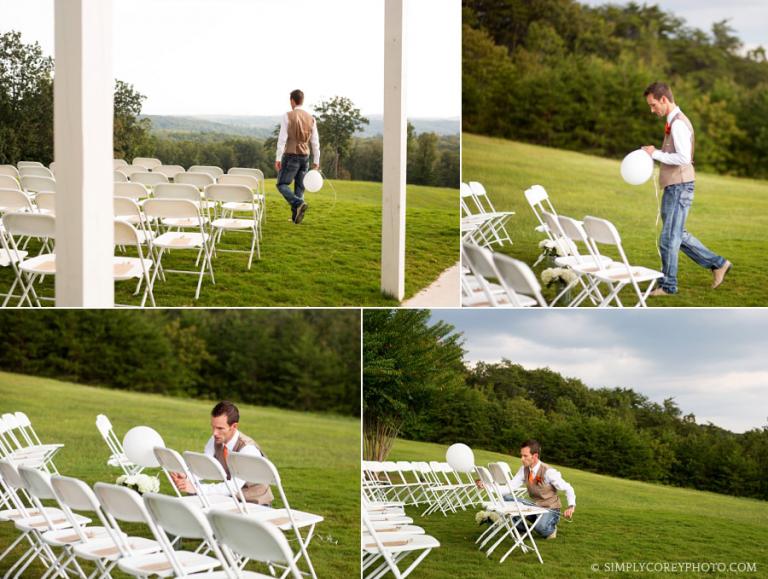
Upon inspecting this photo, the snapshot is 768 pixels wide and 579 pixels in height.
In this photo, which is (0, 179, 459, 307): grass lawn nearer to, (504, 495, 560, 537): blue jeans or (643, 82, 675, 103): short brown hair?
(643, 82, 675, 103): short brown hair

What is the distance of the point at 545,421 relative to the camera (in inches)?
249

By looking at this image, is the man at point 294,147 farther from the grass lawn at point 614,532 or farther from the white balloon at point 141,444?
the grass lawn at point 614,532

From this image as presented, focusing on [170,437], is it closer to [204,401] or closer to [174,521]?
[204,401]

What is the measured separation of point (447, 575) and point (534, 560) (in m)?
0.47

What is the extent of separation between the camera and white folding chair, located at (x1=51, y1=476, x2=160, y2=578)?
4.36 meters

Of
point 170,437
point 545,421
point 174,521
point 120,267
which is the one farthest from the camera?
point 120,267

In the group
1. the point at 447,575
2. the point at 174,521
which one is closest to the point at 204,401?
the point at 447,575

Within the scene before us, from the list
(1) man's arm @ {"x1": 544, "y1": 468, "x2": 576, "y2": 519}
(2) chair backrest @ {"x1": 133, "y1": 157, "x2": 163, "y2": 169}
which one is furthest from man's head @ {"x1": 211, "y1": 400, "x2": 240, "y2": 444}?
(2) chair backrest @ {"x1": 133, "y1": 157, "x2": 163, "y2": 169}

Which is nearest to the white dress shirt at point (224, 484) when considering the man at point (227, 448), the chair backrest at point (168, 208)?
the man at point (227, 448)

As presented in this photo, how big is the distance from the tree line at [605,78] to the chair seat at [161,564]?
442 inches

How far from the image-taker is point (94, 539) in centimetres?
484

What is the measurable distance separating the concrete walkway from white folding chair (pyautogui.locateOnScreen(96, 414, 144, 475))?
141 inches

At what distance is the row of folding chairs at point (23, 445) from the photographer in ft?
20.5

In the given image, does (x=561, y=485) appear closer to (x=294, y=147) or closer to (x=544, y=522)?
(x=544, y=522)
